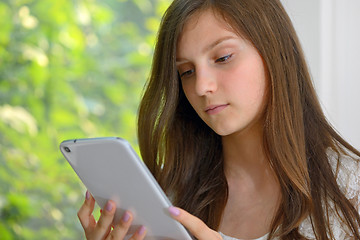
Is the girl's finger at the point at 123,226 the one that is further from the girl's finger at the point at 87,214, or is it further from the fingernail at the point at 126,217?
the girl's finger at the point at 87,214

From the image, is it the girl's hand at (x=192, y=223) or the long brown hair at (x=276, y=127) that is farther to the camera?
the long brown hair at (x=276, y=127)

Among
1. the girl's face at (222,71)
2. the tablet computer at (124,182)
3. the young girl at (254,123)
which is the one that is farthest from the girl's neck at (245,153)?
the tablet computer at (124,182)

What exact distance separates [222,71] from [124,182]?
0.33 m

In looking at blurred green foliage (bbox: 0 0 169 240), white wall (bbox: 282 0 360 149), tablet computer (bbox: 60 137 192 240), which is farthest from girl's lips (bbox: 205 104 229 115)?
blurred green foliage (bbox: 0 0 169 240)

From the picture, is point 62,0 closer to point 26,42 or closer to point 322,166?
point 26,42

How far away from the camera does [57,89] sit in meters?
2.46

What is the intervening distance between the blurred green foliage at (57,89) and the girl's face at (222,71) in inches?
54.1

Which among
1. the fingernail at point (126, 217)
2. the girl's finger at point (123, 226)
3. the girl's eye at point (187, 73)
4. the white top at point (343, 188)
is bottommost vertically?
the white top at point (343, 188)

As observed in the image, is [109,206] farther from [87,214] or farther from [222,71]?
[222,71]

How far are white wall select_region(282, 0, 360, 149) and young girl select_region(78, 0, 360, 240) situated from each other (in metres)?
0.31

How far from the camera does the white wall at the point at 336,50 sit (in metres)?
1.51

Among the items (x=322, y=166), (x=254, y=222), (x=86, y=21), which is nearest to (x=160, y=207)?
(x=254, y=222)

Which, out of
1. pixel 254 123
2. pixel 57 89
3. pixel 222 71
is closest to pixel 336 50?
pixel 254 123

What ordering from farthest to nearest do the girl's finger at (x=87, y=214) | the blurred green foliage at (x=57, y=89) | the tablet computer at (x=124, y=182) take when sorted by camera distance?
the blurred green foliage at (x=57, y=89) → the girl's finger at (x=87, y=214) → the tablet computer at (x=124, y=182)
